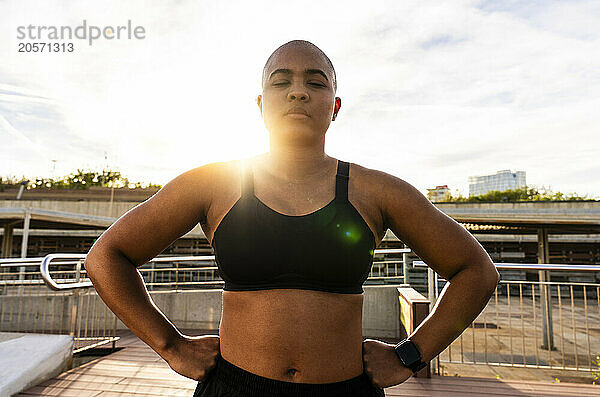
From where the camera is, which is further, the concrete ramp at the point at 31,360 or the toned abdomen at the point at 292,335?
the concrete ramp at the point at 31,360

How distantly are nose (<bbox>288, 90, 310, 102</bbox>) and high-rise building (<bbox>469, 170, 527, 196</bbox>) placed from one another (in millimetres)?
189940

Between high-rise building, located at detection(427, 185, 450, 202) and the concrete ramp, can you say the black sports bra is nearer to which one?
the concrete ramp

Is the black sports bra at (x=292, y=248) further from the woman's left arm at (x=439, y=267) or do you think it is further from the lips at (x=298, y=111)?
the lips at (x=298, y=111)

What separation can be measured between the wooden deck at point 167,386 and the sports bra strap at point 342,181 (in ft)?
12.0

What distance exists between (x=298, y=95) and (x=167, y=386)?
14.0 feet

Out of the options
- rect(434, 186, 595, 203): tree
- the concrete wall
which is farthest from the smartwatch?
rect(434, 186, 595, 203): tree

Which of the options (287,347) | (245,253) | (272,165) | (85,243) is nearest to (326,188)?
(272,165)

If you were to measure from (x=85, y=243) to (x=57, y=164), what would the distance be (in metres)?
59.1

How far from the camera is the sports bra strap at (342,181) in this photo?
1235mm

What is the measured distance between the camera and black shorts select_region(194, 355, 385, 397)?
1.13 metres

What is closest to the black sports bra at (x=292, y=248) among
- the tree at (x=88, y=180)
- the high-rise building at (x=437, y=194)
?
the high-rise building at (x=437, y=194)

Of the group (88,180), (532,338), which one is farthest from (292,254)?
(88,180)

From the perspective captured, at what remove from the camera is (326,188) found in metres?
1.28

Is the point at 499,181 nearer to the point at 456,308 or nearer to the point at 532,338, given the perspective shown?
the point at 532,338
